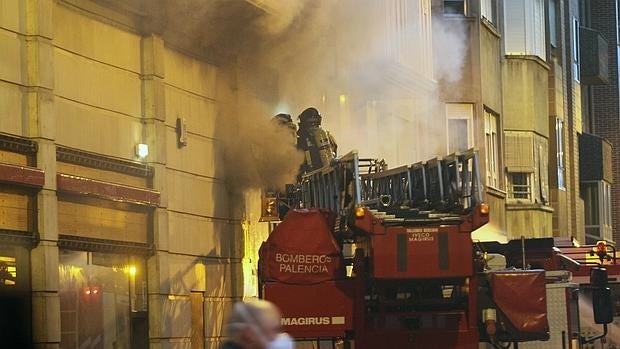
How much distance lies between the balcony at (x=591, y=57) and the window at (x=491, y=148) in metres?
11.3

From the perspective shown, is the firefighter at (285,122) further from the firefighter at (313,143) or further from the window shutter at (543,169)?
the window shutter at (543,169)

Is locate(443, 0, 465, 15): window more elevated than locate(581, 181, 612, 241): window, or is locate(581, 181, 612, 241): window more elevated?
locate(443, 0, 465, 15): window

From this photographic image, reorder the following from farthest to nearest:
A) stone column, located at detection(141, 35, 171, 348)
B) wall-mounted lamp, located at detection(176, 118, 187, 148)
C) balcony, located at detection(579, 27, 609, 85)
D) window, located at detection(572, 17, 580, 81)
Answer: balcony, located at detection(579, 27, 609, 85), window, located at detection(572, 17, 580, 81), wall-mounted lamp, located at detection(176, 118, 187, 148), stone column, located at detection(141, 35, 171, 348)

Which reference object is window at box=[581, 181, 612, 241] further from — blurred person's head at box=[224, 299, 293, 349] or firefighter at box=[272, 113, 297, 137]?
blurred person's head at box=[224, 299, 293, 349]

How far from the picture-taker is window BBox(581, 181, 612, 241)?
4091cm

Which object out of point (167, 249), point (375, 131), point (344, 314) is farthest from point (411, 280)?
point (375, 131)

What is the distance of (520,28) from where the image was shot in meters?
31.7

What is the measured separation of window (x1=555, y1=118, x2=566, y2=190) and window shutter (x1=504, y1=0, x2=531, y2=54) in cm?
339

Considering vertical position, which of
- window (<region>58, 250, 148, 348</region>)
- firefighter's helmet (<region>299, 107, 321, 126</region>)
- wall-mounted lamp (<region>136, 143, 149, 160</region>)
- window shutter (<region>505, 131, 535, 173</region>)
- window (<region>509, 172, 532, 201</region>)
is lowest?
window (<region>58, 250, 148, 348</region>)

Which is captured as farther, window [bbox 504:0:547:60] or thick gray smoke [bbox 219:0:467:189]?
window [bbox 504:0:547:60]

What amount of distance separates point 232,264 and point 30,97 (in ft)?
19.1

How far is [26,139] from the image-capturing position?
13289mm

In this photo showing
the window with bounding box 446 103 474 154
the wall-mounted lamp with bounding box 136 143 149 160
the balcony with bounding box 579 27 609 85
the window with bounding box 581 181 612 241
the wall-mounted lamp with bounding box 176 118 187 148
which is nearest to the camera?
the wall-mounted lamp with bounding box 136 143 149 160

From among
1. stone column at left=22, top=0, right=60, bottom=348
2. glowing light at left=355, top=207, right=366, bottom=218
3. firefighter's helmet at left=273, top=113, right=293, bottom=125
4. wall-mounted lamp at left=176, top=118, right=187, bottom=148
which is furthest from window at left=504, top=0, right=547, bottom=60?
glowing light at left=355, top=207, right=366, bottom=218
